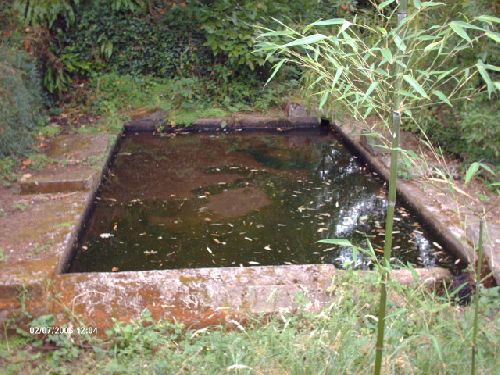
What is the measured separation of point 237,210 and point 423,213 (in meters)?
1.58

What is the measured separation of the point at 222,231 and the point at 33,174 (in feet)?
6.50

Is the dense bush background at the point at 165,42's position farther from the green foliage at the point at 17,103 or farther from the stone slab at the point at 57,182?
the stone slab at the point at 57,182

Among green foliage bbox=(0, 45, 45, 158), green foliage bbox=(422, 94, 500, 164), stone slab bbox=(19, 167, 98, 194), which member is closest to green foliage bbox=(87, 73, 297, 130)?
green foliage bbox=(0, 45, 45, 158)

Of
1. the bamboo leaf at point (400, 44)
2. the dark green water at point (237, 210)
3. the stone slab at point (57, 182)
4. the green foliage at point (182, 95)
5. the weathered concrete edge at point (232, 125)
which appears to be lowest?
the weathered concrete edge at point (232, 125)

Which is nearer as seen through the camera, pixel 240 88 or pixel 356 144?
pixel 356 144

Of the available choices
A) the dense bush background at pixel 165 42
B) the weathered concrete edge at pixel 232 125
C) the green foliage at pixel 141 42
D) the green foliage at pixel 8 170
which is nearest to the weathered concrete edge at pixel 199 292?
the green foliage at pixel 8 170

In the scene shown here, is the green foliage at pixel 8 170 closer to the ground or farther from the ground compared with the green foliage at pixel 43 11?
closer to the ground

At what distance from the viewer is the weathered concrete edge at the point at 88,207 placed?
418cm

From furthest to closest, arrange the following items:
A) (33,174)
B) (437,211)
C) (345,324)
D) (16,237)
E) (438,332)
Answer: (33,174), (437,211), (16,237), (345,324), (438,332)

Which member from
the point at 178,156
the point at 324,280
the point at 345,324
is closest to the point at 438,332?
the point at 345,324

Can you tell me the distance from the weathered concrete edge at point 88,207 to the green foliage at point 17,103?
85cm

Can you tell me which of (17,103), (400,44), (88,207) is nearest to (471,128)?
(88,207)

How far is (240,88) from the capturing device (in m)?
8.69

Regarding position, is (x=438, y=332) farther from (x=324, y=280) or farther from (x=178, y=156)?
(x=178, y=156)
